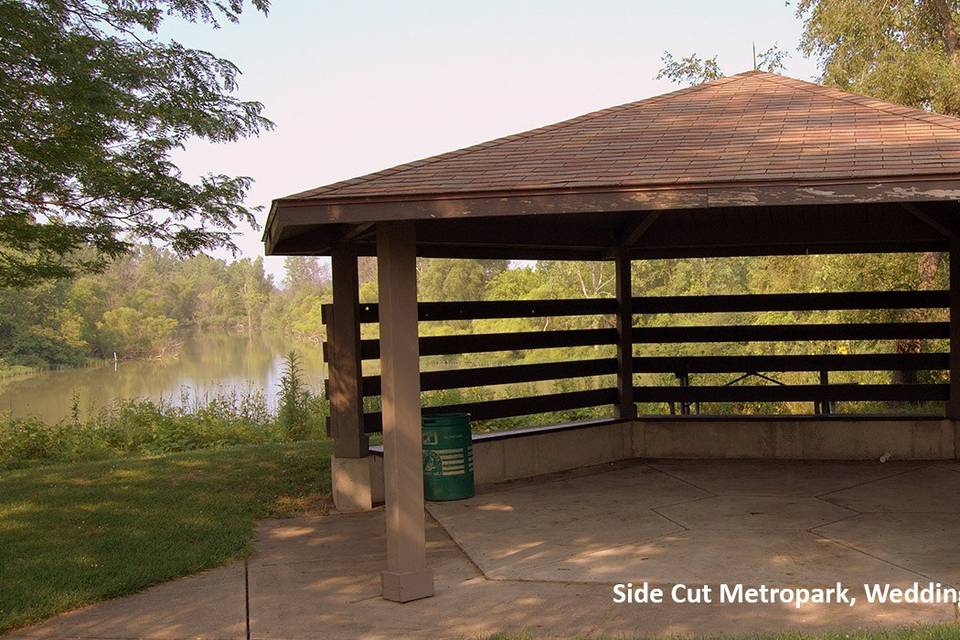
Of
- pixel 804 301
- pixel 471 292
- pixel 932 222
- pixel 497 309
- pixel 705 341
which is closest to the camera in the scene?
pixel 932 222

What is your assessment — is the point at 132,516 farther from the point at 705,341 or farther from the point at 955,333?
the point at 955,333

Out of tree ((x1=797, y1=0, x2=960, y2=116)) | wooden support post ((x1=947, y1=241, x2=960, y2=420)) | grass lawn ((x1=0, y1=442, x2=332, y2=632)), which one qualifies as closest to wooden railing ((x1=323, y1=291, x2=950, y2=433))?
wooden support post ((x1=947, y1=241, x2=960, y2=420))

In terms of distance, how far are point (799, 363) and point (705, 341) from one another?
1171mm

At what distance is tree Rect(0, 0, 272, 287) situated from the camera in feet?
26.7

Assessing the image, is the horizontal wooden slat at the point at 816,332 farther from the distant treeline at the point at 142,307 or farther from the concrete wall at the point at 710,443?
the distant treeline at the point at 142,307

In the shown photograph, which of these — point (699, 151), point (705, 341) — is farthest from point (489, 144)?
point (705, 341)

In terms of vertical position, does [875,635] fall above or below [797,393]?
below

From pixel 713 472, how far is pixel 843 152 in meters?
4.00

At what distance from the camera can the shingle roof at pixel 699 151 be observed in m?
4.87

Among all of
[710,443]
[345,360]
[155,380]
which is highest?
[345,360]

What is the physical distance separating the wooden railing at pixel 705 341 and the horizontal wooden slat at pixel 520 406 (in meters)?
0.01

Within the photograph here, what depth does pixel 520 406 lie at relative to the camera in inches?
354

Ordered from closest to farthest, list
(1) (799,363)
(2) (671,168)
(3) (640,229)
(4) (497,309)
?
1. (2) (671,168)
2. (3) (640,229)
3. (4) (497,309)
4. (1) (799,363)

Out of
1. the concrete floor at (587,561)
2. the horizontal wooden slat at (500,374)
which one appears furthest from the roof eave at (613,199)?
the horizontal wooden slat at (500,374)
